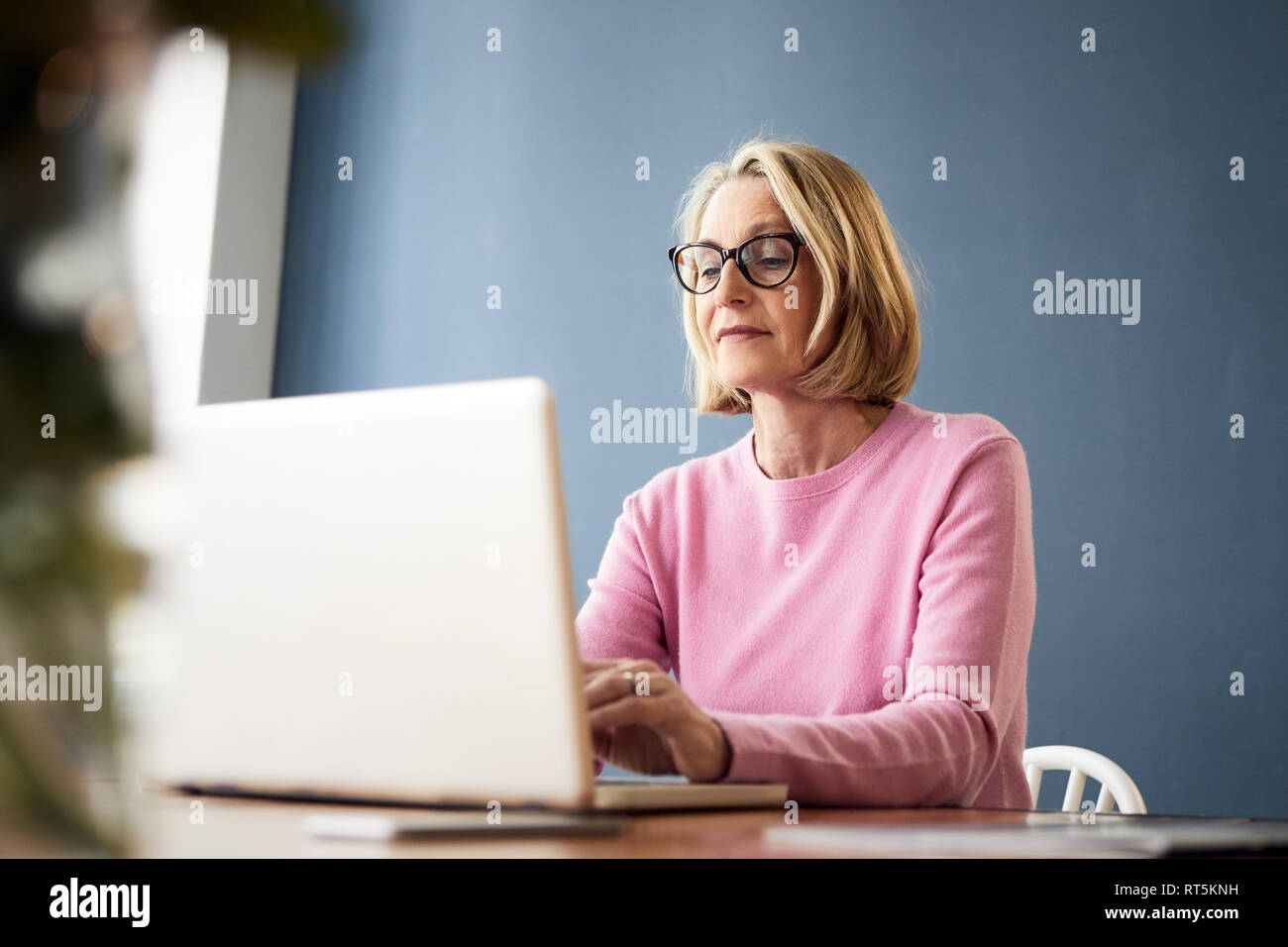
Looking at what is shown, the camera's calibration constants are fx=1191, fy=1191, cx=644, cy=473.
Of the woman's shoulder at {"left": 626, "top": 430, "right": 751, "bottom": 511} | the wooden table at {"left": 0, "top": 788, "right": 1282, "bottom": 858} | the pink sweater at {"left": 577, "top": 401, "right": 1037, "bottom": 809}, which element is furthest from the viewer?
the woman's shoulder at {"left": 626, "top": 430, "right": 751, "bottom": 511}

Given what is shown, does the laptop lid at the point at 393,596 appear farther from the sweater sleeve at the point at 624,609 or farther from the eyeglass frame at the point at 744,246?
the eyeglass frame at the point at 744,246

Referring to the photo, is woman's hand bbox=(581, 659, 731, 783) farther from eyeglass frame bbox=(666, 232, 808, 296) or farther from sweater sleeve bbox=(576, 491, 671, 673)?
eyeglass frame bbox=(666, 232, 808, 296)

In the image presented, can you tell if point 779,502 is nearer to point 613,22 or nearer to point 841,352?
point 841,352

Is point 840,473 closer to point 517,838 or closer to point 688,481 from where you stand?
point 688,481

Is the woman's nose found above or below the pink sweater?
above

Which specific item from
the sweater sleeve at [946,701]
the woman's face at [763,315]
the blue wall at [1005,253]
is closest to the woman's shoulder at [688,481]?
the woman's face at [763,315]

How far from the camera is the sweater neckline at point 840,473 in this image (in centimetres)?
141

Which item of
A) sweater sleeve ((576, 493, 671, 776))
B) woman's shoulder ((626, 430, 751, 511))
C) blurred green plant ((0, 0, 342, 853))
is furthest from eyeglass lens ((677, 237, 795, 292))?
blurred green plant ((0, 0, 342, 853))

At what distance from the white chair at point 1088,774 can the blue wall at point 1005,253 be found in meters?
0.36

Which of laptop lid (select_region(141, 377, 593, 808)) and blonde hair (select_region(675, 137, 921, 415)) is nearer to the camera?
laptop lid (select_region(141, 377, 593, 808))

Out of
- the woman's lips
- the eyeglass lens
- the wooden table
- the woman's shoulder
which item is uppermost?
the eyeglass lens

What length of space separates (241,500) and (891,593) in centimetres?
74

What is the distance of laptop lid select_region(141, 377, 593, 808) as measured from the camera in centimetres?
68

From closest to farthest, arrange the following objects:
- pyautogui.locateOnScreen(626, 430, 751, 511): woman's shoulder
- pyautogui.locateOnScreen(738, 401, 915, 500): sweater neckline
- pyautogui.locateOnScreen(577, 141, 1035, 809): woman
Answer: pyautogui.locateOnScreen(577, 141, 1035, 809): woman < pyautogui.locateOnScreen(738, 401, 915, 500): sweater neckline < pyautogui.locateOnScreen(626, 430, 751, 511): woman's shoulder
